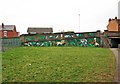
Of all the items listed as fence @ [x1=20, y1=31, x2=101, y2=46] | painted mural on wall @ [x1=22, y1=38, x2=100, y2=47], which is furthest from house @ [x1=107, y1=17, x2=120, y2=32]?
painted mural on wall @ [x1=22, y1=38, x2=100, y2=47]

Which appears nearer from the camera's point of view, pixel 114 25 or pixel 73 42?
pixel 73 42

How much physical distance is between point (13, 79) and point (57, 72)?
6.62ft

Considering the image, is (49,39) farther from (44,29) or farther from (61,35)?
(44,29)

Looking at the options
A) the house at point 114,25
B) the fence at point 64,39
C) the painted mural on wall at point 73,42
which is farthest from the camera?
the house at point 114,25

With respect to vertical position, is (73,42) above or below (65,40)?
below

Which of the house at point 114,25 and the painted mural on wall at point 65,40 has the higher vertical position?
the house at point 114,25

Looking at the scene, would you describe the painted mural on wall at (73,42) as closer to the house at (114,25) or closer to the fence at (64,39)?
the fence at (64,39)

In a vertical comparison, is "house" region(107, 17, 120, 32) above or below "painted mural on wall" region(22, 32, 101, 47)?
above

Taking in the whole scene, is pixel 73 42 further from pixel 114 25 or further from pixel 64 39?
pixel 114 25

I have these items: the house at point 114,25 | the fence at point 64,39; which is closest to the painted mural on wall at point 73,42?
the fence at point 64,39

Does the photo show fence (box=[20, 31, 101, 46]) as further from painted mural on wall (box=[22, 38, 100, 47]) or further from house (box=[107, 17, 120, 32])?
house (box=[107, 17, 120, 32])

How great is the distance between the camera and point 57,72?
36.0 feet

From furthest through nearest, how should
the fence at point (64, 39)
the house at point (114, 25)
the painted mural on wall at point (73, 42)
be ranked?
the house at point (114, 25), the fence at point (64, 39), the painted mural on wall at point (73, 42)

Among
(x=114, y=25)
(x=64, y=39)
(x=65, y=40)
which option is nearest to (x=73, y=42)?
(x=65, y=40)
